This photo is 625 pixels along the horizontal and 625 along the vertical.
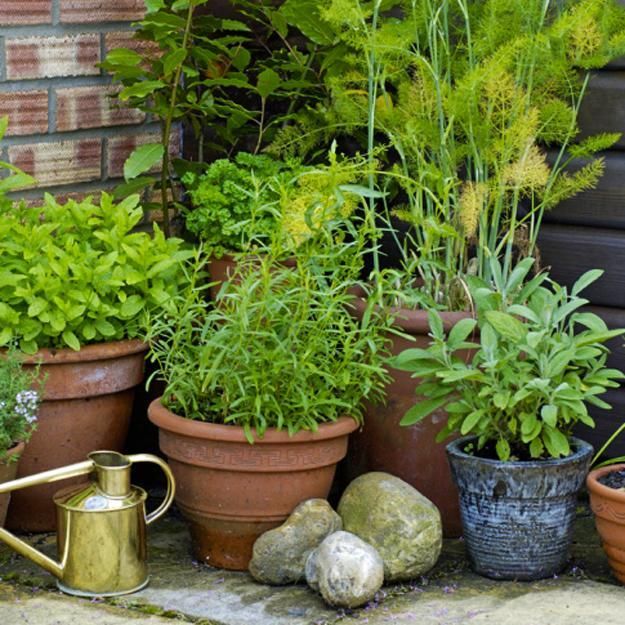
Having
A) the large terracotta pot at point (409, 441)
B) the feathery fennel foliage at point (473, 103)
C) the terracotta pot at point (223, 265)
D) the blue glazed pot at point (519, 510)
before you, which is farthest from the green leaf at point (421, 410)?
the terracotta pot at point (223, 265)

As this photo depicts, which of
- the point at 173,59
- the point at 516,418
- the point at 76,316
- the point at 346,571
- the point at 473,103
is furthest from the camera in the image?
the point at 173,59

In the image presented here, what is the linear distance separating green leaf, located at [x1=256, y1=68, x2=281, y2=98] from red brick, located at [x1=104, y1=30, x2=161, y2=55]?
1.36 feet

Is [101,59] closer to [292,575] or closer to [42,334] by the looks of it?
[42,334]

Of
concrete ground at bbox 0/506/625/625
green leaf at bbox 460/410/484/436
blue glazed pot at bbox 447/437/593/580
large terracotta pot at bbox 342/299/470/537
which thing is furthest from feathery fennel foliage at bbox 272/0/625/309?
concrete ground at bbox 0/506/625/625

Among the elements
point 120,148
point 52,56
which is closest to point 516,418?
point 120,148

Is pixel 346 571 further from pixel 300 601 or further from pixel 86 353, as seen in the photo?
pixel 86 353

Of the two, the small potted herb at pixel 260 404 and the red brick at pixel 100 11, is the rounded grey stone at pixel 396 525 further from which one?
the red brick at pixel 100 11

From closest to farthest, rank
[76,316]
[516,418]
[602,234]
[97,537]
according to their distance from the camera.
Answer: [97,537]
[516,418]
[76,316]
[602,234]

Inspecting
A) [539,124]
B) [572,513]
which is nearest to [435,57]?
[539,124]

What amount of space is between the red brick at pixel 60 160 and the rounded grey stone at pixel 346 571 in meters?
1.49

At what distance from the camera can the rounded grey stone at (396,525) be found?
3.26 m

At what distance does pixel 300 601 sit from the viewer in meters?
3.18

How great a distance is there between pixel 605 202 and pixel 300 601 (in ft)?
4.85

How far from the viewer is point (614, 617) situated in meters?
3.07
